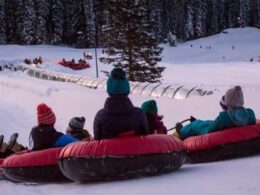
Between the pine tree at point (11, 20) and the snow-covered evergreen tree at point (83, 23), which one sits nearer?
the snow-covered evergreen tree at point (83, 23)

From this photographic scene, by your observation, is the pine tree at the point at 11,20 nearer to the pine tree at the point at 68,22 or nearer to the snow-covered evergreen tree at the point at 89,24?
the pine tree at the point at 68,22

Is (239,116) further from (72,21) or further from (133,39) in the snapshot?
(72,21)

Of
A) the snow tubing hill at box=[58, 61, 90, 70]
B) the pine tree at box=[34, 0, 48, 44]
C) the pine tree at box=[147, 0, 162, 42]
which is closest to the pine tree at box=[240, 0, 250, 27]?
the pine tree at box=[147, 0, 162, 42]

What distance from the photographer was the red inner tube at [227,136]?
7.42 m

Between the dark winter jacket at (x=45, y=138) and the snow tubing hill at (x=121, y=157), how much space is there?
824 millimetres

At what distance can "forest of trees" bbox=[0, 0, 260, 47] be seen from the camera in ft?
242

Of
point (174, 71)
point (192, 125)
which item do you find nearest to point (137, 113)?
point (192, 125)

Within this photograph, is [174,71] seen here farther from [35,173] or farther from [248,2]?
[248,2]

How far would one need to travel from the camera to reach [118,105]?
21.8 feet

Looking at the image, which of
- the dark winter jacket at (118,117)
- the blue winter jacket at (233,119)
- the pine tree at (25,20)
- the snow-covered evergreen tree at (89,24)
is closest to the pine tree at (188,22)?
the snow-covered evergreen tree at (89,24)

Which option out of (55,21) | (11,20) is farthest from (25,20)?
(11,20)

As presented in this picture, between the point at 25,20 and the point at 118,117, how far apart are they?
6714 centimetres

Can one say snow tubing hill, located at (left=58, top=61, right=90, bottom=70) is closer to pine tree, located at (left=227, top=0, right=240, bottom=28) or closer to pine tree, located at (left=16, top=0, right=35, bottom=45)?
pine tree, located at (left=16, top=0, right=35, bottom=45)

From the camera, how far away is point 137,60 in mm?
35688
